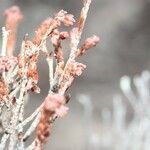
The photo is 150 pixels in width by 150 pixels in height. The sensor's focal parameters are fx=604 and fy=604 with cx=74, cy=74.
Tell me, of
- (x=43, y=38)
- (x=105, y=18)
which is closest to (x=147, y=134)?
(x=43, y=38)

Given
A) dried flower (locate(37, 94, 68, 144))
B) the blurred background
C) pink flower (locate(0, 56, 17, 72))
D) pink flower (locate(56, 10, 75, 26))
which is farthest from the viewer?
the blurred background

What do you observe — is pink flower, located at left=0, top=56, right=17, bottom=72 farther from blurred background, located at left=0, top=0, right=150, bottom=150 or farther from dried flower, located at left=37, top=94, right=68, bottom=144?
blurred background, located at left=0, top=0, right=150, bottom=150

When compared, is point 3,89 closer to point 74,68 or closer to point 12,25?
point 74,68

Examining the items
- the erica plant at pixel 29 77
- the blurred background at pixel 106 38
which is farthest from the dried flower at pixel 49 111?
the blurred background at pixel 106 38

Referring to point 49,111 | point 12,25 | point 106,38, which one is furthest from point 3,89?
point 106,38

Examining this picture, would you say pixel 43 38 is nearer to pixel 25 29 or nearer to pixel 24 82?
pixel 24 82

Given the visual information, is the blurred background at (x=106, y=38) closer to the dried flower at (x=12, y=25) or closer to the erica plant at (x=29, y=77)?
the dried flower at (x=12, y=25)

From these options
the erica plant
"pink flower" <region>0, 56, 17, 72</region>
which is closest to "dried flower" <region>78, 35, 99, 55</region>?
→ the erica plant

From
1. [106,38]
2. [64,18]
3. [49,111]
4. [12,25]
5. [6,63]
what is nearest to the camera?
[49,111]
